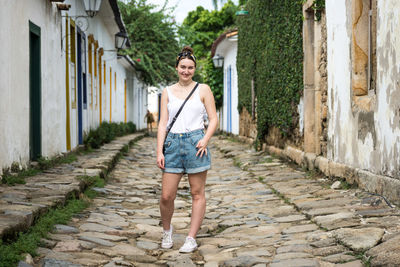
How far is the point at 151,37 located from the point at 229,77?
4.32 meters

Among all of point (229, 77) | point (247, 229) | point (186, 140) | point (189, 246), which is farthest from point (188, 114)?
point (229, 77)

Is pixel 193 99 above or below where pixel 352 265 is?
above

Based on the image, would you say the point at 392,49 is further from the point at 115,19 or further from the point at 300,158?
the point at 115,19

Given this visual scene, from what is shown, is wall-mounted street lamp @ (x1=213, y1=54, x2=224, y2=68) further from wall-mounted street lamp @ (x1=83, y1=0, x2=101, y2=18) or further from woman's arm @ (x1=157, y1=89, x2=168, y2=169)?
woman's arm @ (x1=157, y1=89, x2=168, y2=169)

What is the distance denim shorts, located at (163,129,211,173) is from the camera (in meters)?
4.48

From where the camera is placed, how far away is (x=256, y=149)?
1362 centimetres

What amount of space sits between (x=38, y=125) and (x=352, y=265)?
6268 millimetres

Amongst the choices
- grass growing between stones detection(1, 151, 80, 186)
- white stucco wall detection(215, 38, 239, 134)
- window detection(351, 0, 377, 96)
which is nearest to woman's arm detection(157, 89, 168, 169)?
grass growing between stones detection(1, 151, 80, 186)

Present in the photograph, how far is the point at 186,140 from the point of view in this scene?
4.49 m

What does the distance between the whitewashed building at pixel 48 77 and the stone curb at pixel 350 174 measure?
4190 millimetres

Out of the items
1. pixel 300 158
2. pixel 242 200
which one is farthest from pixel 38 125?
pixel 300 158

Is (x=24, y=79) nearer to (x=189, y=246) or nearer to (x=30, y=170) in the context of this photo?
(x=30, y=170)

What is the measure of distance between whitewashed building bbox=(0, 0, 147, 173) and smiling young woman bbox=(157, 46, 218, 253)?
9.44 feet

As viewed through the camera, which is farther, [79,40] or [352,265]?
[79,40]
